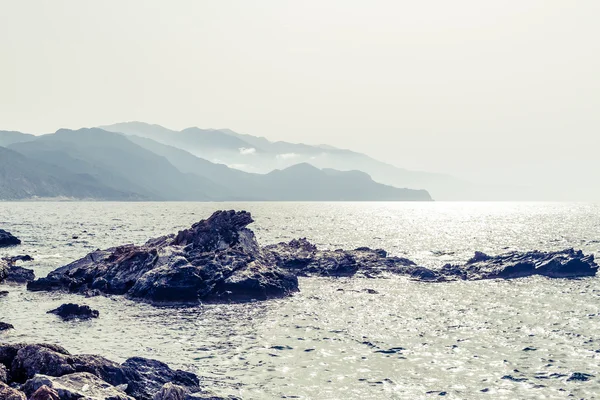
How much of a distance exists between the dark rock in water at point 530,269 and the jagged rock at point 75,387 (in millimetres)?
51387

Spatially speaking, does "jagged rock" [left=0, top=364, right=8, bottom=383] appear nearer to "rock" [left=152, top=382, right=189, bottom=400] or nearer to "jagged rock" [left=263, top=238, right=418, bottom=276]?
"rock" [left=152, top=382, right=189, bottom=400]

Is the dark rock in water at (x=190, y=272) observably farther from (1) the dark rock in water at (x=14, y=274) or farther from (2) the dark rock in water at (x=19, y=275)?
(1) the dark rock in water at (x=14, y=274)

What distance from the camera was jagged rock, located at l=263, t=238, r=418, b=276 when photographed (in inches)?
2606

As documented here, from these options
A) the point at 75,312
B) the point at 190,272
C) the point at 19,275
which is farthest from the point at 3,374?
the point at 19,275

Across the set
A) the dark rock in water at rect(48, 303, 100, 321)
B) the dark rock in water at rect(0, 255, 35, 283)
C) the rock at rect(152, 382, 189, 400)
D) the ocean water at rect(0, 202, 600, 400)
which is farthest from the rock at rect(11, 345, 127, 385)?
the dark rock in water at rect(0, 255, 35, 283)

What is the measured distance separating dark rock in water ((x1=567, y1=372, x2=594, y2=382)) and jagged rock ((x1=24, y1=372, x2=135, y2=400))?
2288cm

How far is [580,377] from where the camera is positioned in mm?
25703

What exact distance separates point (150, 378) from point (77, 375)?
178 inches

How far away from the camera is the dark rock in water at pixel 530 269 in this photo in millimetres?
63531

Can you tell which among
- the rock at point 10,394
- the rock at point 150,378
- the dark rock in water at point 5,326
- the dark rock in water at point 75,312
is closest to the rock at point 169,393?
the rock at point 150,378

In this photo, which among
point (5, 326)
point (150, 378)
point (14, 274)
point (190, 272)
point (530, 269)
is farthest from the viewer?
point (530, 269)

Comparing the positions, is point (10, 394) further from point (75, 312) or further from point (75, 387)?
point (75, 312)

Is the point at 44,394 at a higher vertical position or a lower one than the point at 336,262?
higher

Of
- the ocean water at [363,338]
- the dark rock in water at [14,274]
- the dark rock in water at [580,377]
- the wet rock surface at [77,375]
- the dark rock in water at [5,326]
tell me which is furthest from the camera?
the dark rock in water at [14,274]
